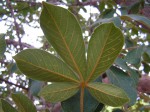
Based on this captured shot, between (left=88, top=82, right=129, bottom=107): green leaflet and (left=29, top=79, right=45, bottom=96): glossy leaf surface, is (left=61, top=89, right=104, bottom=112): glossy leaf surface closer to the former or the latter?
(left=88, top=82, right=129, bottom=107): green leaflet

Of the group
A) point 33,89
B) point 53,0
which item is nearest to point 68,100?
point 33,89

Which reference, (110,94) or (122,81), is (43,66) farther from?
(122,81)

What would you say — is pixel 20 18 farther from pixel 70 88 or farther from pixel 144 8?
pixel 70 88

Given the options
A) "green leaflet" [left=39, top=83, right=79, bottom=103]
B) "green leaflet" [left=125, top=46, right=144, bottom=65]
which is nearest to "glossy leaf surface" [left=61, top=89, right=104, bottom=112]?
"green leaflet" [left=39, top=83, right=79, bottom=103]

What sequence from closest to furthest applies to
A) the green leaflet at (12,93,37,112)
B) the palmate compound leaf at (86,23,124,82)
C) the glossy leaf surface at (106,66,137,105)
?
the palmate compound leaf at (86,23,124,82) < the green leaflet at (12,93,37,112) < the glossy leaf surface at (106,66,137,105)

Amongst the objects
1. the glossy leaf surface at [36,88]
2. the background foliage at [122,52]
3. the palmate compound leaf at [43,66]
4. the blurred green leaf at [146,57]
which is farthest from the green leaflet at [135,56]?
the palmate compound leaf at [43,66]
